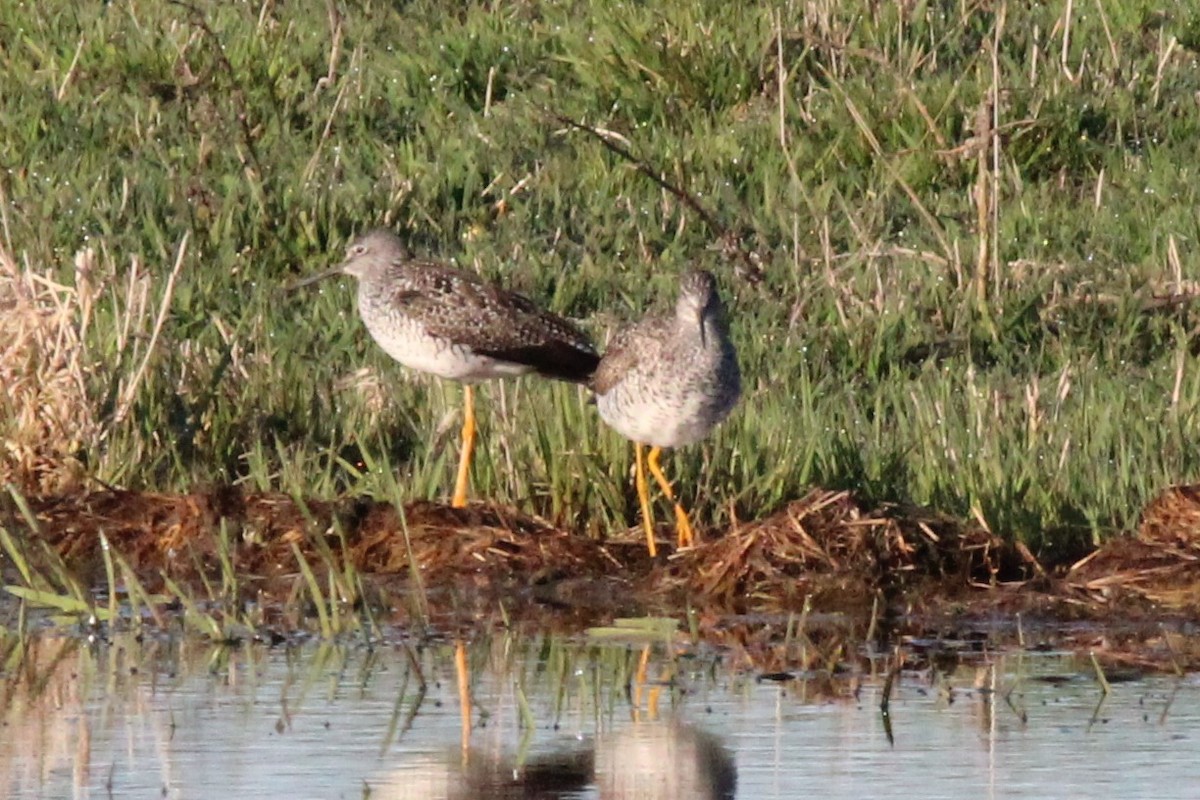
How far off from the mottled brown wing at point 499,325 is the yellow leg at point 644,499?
32.1 inches

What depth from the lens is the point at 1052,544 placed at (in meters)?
8.76

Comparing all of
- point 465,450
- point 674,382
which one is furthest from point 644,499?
point 465,450

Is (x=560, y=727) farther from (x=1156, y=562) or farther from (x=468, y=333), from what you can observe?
(x=468, y=333)

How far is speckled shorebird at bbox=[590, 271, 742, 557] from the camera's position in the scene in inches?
338

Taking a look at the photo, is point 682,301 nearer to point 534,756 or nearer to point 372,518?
point 372,518

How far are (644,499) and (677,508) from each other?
0.33ft

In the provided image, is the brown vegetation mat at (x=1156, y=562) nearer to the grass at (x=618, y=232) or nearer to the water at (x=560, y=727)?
the grass at (x=618, y=232)

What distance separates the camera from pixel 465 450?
30.7 ft

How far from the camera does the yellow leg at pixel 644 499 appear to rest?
8727mm

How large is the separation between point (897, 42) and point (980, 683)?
292 inches

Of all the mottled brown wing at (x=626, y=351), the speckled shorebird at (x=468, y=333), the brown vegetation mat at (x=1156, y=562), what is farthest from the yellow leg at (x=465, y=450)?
the brown vegetation mat at (x=1156, y=562)

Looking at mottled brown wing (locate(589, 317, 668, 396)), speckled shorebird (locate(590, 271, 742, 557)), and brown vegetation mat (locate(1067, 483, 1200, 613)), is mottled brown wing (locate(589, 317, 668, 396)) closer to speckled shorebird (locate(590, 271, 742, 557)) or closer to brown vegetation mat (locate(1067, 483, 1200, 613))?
speckled shorebird (locate(590, 271, 742, 557))

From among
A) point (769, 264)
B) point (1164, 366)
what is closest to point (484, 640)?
point (1164, 366)

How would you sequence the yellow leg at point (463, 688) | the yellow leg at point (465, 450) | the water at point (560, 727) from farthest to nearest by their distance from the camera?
the yellow leg at point (465, 450) < the yellow leg at point (463, 688) < the water at point (560, 727)
